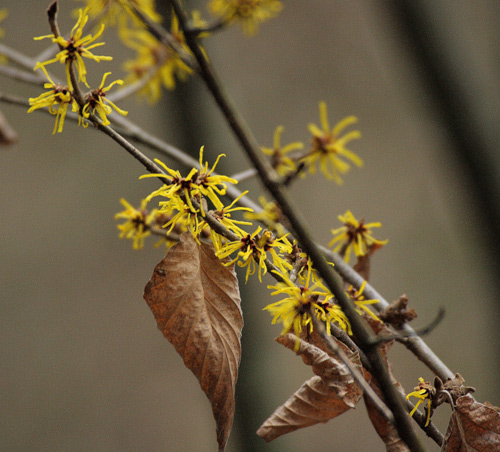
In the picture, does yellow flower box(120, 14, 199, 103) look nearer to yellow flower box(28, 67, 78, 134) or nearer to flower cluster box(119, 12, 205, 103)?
flower cluster box(119, 12, 205, 103)

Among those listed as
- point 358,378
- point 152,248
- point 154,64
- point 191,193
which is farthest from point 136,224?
point 152,248

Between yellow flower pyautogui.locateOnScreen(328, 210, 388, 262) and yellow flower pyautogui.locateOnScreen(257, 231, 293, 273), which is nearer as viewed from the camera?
yellow flower pyautogui.locateOnScreen(257, 231, 293, 273)

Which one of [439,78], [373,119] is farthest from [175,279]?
[373,119]

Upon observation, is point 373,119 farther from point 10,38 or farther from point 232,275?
point 232,275

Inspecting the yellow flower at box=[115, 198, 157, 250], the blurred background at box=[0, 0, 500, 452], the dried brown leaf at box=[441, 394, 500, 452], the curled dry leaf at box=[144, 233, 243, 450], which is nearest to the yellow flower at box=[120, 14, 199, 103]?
the yellow flower at box=[115, 198, 157, 250]

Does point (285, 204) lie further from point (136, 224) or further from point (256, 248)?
point (136, 224)

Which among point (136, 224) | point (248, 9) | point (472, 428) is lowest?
point (472, 428)

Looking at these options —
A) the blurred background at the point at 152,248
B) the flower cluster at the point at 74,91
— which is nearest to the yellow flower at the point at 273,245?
the flower cluster at the point at 74,91
